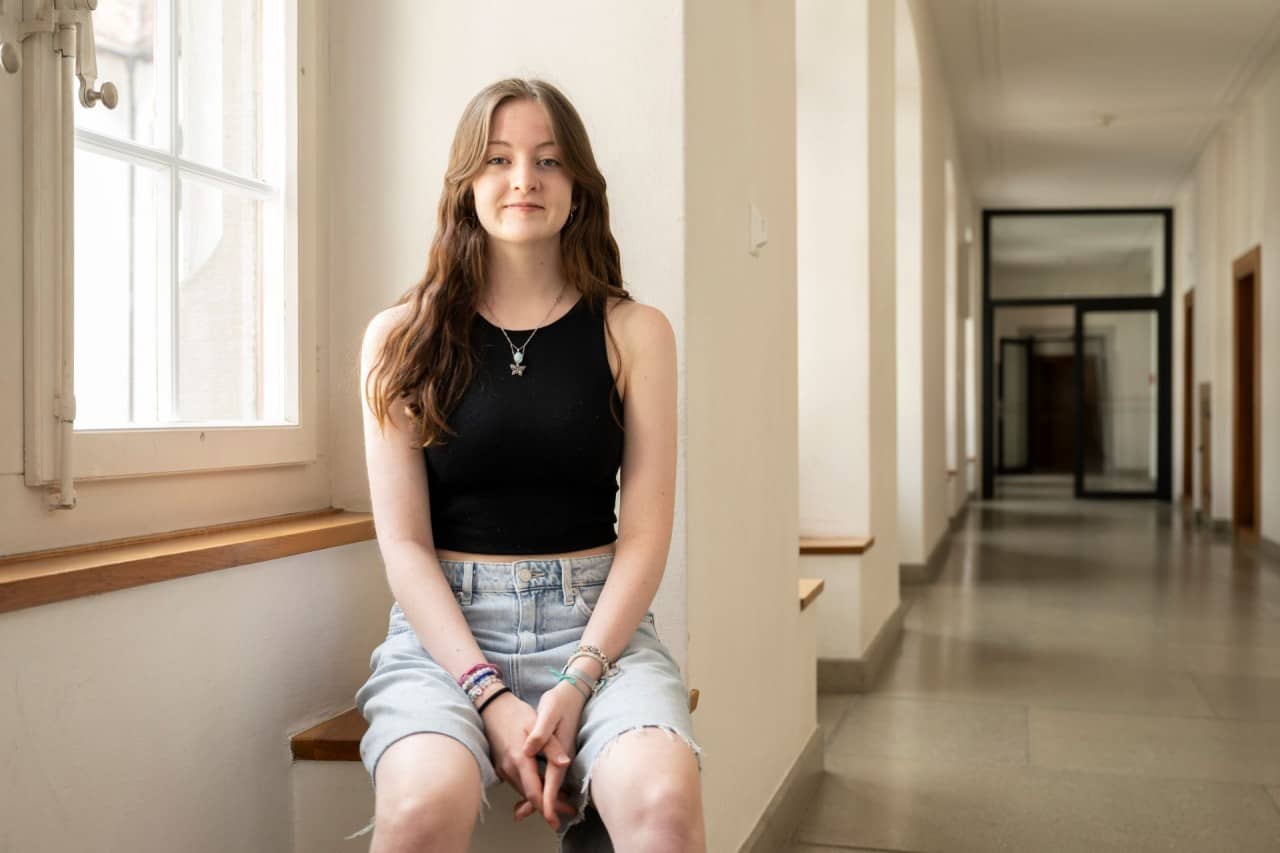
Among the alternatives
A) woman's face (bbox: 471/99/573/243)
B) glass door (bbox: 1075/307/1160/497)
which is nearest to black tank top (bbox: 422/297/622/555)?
woman's face (bbox: 471/99/573/243)

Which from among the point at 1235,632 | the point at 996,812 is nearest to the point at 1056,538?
the point at 1235,632

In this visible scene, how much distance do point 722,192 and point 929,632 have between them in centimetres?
350

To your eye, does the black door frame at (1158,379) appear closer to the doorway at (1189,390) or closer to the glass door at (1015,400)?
the doorway at (1189,390)

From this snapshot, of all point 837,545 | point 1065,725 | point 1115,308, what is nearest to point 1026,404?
point 1115,308

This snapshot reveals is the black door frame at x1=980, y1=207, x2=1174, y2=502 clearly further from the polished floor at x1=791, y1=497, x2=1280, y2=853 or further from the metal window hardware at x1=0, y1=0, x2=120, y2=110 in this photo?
the metal window hardware at x1=0, y1=0, x2=120, y2=110

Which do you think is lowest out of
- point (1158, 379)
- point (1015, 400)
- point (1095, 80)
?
point (1015, 400)

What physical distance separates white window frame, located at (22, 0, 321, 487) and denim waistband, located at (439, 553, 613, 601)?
42cm

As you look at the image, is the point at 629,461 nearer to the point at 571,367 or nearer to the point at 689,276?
the point at 571,367

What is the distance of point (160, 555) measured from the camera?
1432 mm

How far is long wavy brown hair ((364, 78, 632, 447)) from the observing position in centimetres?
150

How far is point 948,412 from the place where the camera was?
9.32 m

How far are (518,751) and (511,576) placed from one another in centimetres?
25

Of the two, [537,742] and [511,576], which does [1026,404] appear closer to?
[511,576]

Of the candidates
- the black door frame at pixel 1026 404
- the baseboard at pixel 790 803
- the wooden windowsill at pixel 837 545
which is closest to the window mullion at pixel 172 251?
the baseboard at pixel 790 803
